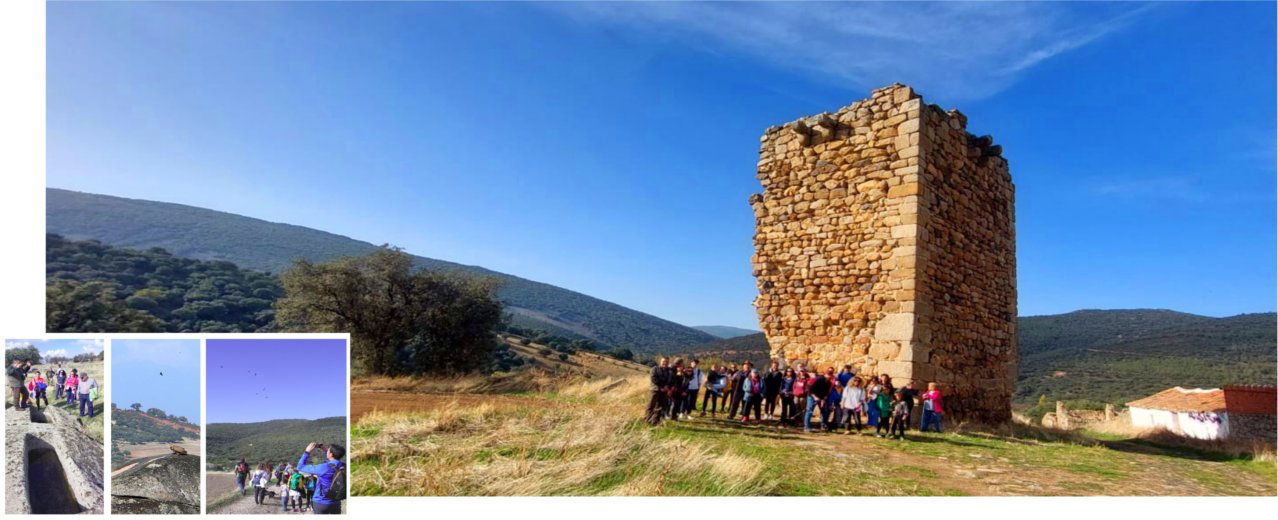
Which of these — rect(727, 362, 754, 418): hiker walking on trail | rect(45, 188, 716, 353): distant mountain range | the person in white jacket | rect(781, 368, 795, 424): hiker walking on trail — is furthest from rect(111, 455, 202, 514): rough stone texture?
rect(45, 188, 716, 353): distant mountain range

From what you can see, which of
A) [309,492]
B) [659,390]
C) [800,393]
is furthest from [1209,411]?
[309,492]

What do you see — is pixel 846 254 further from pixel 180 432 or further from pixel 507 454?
pixel 180 432

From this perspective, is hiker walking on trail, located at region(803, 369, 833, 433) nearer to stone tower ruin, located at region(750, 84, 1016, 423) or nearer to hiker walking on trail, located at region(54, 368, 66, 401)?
stone tower ruin, located at region(750, 84, 1016, 423)

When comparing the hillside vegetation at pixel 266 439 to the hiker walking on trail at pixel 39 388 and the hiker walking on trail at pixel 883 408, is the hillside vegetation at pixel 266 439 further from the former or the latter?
the hiker walking on trail at pixel 883 408

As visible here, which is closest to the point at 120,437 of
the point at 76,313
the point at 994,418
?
the point at 994,418

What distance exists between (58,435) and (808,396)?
316 inches

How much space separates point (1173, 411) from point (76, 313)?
38130mm

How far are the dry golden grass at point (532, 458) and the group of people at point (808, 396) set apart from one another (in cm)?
85

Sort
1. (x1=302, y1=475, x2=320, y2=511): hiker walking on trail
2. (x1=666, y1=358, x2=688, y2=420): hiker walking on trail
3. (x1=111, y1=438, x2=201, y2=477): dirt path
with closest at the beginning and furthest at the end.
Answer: (x1=302, y1=475, x2=320, y2=511): hiker walking on trail < (x1=111, y1=438, x2=201, y2=477): dirt path < (x1=666, y1=358, x2=688, y2=420): hiker walking on trail

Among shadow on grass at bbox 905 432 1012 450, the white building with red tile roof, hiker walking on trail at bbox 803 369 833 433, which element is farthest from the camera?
the white building with red tile roof

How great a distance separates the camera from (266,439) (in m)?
5.11

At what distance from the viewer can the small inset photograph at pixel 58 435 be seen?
5.34m

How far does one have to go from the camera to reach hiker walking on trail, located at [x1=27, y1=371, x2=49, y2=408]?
5.44 metres

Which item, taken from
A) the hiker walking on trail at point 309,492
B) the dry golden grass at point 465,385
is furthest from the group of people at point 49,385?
the dry golden grass at point 465,385
